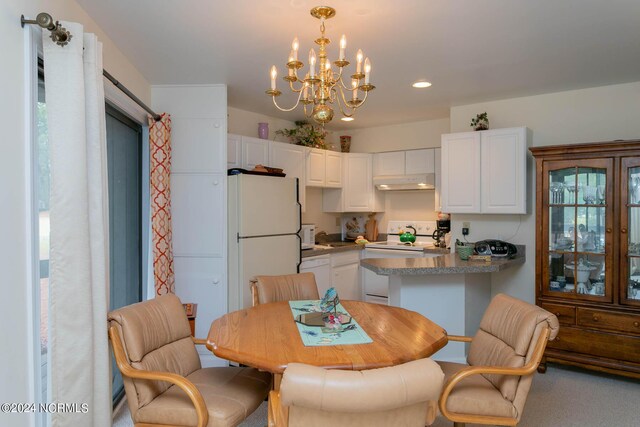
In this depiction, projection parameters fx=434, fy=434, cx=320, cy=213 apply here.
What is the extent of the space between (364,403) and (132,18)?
237cm

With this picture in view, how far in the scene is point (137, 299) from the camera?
11.7 feet

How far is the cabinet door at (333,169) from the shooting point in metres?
5.33

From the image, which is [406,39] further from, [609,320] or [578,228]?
[609,320]

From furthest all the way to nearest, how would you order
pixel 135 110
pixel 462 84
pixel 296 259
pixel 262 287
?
pixel 296 259 → pixel 462 84 → pixel 135 110 → pixel 262 287

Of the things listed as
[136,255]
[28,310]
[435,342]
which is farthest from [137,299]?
[435,342]

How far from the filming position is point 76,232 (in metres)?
1.91

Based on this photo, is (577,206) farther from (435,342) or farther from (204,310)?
(204,310)

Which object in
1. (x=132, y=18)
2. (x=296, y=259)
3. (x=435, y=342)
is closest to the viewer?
(x=435, y=342)

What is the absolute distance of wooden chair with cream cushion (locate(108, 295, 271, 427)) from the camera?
1865mm

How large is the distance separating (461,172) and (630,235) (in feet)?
4.83

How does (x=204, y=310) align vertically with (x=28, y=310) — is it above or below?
below

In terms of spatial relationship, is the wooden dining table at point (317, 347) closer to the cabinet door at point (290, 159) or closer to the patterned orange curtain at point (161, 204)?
the patterned orange curtain at point (161, 204)

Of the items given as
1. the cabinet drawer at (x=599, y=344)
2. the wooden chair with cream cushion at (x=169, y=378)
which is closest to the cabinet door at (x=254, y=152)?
the wooden chair with cream cushion at (x=169, y=378)

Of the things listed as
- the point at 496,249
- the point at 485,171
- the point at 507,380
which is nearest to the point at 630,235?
the point at 496,249
